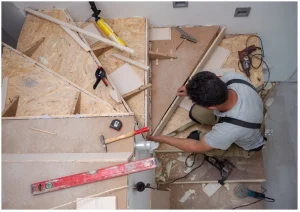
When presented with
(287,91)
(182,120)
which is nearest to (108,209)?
(182,120)

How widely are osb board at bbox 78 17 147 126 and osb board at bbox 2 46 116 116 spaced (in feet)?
1.57

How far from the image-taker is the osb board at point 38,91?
2.58 meters

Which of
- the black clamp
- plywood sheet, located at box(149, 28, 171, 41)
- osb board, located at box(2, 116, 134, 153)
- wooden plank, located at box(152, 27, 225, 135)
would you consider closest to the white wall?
plywood sheet, located at box(149, 28, 171, 41)

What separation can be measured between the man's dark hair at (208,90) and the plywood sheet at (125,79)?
0.98 m

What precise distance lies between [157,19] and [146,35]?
30 centimetres

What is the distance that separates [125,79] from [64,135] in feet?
3.54

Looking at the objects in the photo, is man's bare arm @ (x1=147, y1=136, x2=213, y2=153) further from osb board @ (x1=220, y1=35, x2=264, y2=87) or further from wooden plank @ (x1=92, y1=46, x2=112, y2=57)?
osb board @ (x1=220, y1=35, x2=264, y2=87)

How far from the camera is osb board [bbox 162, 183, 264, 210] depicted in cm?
347

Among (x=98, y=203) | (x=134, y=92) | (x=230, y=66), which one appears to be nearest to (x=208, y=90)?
(x=134, y=92)

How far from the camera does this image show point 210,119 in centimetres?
312

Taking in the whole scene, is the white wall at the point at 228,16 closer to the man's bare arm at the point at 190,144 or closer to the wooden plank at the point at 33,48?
the wooden plank at the point at 33,48

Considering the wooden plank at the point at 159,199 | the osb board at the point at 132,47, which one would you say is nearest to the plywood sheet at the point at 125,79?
the osb board at the point at 132,47

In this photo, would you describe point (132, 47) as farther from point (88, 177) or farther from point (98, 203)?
point (98, 203)

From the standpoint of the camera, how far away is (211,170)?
3.48m
